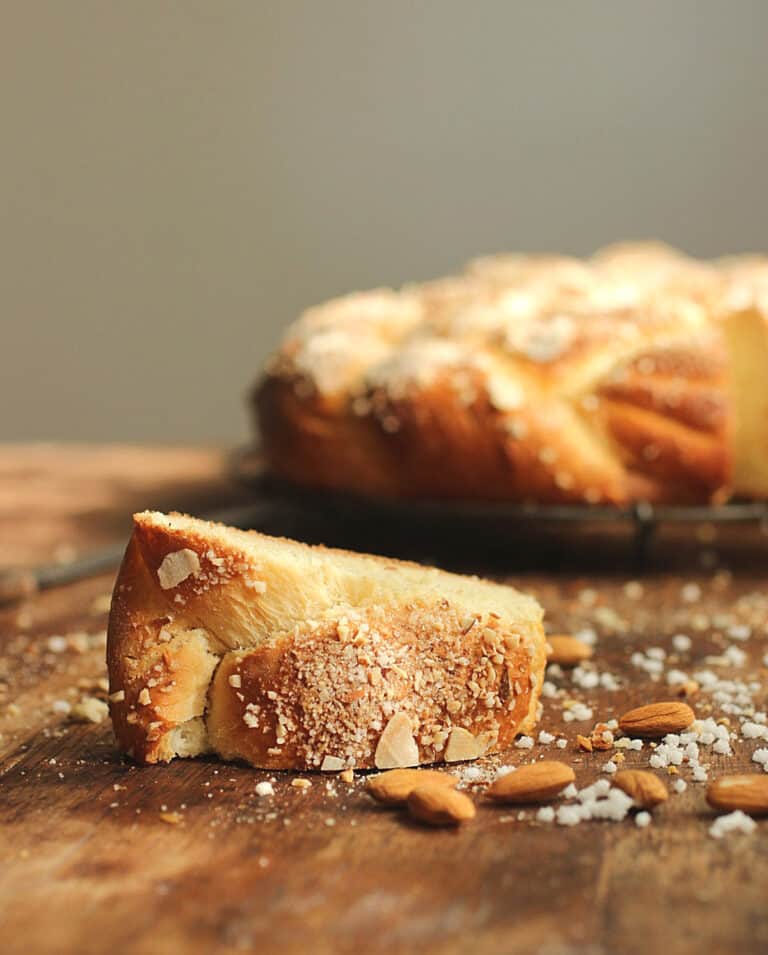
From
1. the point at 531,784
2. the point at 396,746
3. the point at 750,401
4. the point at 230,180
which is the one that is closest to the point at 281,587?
the point at 396,746

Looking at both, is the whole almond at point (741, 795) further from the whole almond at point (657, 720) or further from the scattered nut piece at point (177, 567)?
the scattered nut piece at point (177, 567)

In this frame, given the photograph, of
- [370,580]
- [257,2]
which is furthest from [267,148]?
[370,580]

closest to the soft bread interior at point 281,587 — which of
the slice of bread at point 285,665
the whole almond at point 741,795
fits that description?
the slice of bread at point 285,665

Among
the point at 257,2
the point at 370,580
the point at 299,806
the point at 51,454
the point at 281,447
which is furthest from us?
the point at 257,2

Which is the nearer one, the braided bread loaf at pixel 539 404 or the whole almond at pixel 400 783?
the whole almond at pixel 400 783

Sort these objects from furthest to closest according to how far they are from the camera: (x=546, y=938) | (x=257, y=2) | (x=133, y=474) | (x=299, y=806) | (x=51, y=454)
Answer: (x=257, y=2) → (x=51, y=454) → (x=133, y=474) → (x=299, y=806) → (x=546, y=938)

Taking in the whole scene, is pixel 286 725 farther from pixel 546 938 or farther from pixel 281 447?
pixel 281 447
